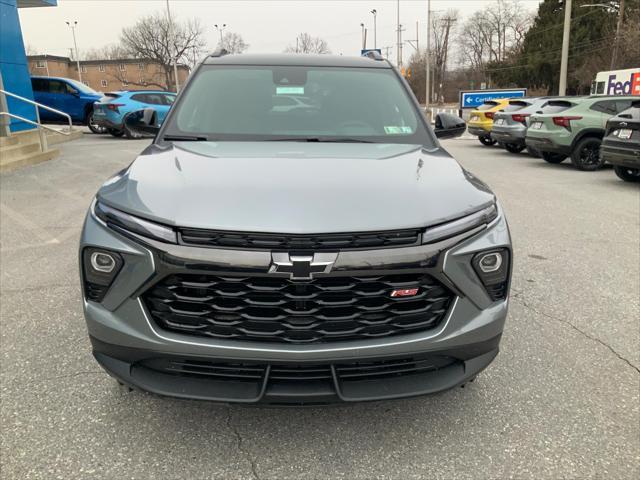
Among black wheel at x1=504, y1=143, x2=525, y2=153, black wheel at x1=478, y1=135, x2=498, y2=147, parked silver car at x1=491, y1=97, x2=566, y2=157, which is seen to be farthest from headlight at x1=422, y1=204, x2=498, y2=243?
black wheel at x1=478, y1=135, x2=498, y2=147

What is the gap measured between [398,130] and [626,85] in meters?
28.1

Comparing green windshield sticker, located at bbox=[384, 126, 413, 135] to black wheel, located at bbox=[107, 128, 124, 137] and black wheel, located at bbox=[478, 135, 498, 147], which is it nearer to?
black wheel, located at bbox=[478, 135, 498, 147]

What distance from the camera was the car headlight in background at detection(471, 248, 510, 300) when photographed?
208cm

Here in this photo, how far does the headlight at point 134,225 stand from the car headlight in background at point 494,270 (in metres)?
1.21

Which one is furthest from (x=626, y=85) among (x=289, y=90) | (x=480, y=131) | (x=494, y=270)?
(x=494, y=270)

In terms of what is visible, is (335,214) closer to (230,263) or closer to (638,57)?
(230,263)

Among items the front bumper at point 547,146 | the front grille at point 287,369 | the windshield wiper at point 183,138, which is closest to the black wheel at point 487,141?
the front bumper at point 547,146

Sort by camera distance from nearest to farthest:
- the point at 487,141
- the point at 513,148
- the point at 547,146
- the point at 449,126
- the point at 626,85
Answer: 1. the point at 449,126
2. the point at 547,146
3. the point at 513,148
4. the point at 487,141
5. the point at 626,85

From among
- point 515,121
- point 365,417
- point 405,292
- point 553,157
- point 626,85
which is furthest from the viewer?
point 626,85

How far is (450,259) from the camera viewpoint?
2.02 m

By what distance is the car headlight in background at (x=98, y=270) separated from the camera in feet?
6.58

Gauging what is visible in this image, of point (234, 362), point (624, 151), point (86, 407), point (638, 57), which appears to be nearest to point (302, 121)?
point (234, 362)

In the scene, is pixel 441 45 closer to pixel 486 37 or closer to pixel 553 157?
pixel 486 37

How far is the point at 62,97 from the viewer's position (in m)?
19.2
